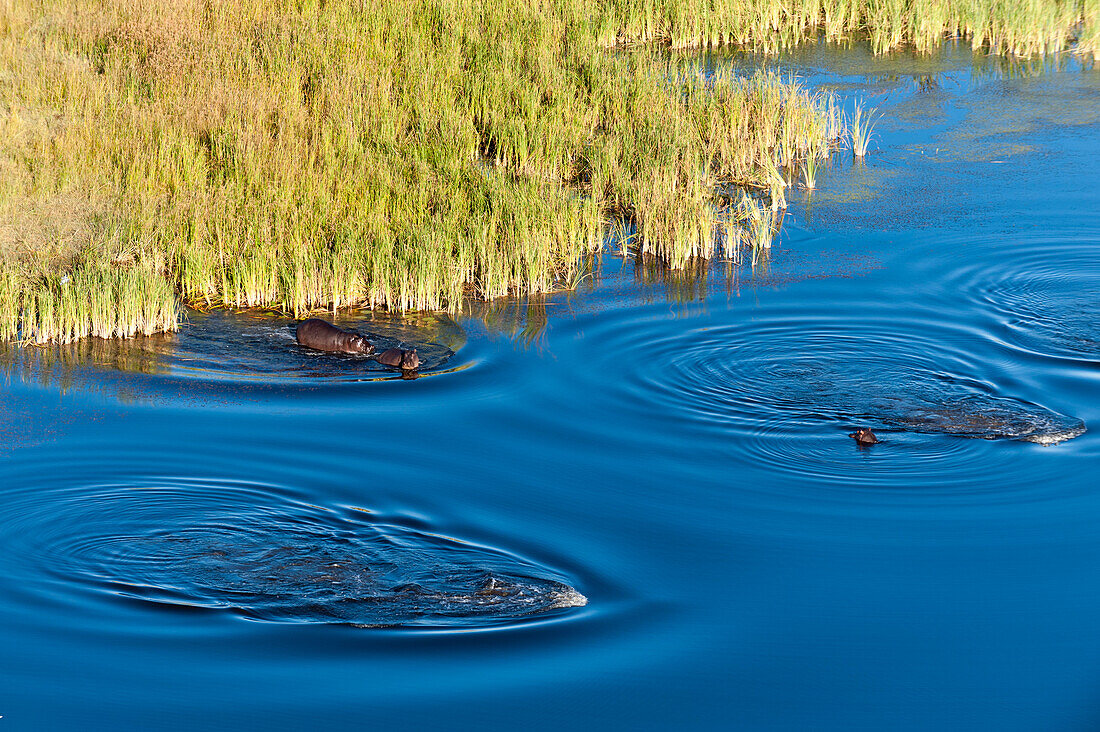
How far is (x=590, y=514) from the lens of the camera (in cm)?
573

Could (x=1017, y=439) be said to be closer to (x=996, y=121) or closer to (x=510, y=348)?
(x=510, y=348)

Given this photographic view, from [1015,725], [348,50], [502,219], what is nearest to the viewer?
[1015,725]

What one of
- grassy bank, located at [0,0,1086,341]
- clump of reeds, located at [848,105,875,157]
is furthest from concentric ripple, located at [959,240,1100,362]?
clump of reeds, located at [848,105,875,157]

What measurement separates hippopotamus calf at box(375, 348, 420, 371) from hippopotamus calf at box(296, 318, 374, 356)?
0.51 feet

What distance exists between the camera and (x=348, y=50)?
1109cm

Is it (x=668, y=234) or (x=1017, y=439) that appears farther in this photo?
(x=668, y=234)

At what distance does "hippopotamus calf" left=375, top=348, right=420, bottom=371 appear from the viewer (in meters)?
7.24

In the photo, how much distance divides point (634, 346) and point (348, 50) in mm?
4757

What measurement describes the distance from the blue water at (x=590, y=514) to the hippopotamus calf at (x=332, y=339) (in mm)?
88

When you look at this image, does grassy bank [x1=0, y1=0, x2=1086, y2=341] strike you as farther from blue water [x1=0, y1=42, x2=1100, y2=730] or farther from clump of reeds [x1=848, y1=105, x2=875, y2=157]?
blue water [x1=0, y1=42, x2=1100, y2=730]

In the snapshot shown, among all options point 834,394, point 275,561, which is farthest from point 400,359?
point 834,394

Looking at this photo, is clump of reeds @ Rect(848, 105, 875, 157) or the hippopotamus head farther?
clump of reeds @ Rect(848, 105, 875, 157)

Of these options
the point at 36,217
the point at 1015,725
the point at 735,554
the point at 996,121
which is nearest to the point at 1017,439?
the point at 735,554

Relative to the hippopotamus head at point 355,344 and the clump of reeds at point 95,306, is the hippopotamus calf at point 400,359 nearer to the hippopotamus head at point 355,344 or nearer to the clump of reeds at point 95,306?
the hippopotamus head at point 355,344
